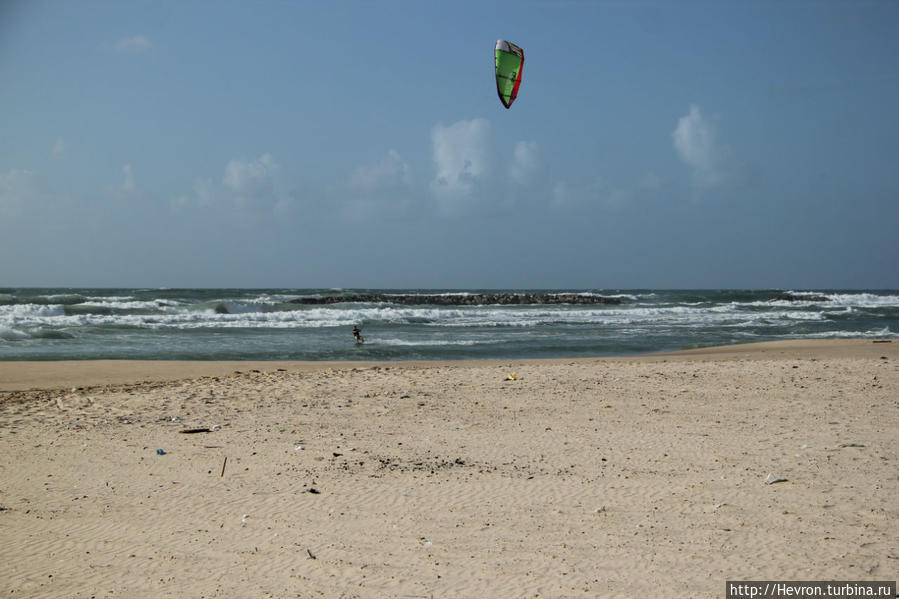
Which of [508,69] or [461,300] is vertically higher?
[508,69]

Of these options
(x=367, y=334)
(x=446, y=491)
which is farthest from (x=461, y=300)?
(x=446, y=491)

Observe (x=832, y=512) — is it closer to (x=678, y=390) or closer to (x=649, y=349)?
(x=678, y=390)

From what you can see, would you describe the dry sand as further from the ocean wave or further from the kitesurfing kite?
the ocean wave

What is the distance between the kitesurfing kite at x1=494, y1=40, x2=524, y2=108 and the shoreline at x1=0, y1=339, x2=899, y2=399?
17.4ft

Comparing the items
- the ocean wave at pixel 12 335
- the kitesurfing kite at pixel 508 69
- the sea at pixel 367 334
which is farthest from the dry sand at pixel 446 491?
the ocean wave at pixel 12 335

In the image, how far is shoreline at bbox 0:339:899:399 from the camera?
1081 cm

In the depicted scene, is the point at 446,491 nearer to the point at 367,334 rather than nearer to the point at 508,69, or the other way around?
the point at 508,69

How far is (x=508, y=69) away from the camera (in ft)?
35.8

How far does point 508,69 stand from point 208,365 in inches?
323

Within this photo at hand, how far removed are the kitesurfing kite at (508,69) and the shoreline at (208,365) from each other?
17.4 feet

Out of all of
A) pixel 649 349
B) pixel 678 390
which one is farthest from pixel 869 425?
pixel 649 349

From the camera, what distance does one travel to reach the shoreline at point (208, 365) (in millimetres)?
10812

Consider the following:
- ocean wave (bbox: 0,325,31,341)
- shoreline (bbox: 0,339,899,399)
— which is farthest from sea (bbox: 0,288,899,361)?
shoreline (bbox: 0,339,899,399)

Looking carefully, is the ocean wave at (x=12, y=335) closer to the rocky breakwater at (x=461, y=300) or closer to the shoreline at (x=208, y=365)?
the shoreline at (x=208, y=365)
